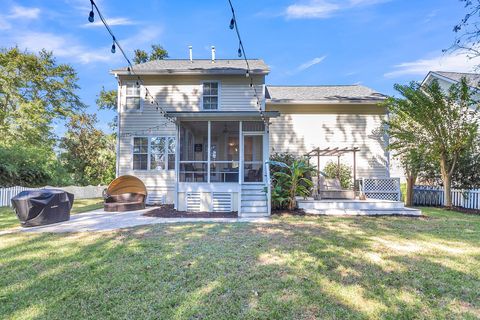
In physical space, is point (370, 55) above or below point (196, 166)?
above

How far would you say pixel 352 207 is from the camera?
29.8 ft

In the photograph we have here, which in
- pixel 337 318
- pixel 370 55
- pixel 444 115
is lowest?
pixel 337 318

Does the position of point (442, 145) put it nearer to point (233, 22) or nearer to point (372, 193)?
point (372, 193)

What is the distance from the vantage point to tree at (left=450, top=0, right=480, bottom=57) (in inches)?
213

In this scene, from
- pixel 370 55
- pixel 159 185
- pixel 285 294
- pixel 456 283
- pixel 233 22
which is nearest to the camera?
pixel 285 294

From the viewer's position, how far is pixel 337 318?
2.57m

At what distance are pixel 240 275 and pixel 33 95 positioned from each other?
2289 cm

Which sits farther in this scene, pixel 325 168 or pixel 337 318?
pixel 325 168

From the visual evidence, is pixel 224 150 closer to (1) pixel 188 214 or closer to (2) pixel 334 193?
(1) pixel 188 214

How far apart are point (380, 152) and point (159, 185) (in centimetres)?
1045

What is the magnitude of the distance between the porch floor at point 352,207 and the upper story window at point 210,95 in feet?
19.5

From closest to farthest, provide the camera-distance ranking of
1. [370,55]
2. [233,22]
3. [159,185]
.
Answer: [233,22]
[159,185]
[370,55]

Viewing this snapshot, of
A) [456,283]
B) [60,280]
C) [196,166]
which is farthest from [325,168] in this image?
[60,280]

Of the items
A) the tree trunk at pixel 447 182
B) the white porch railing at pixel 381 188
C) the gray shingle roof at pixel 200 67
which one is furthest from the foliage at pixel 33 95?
the tree trunk at pixel 447 182
